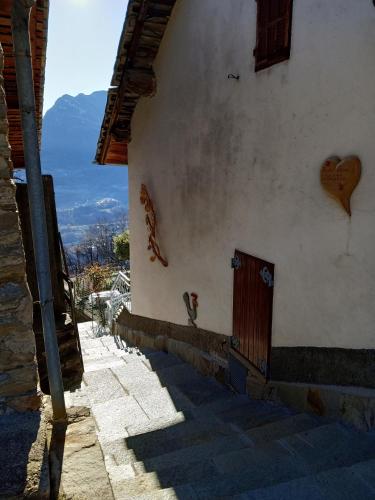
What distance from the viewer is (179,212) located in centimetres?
784

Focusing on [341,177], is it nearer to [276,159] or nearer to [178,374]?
[276,159]

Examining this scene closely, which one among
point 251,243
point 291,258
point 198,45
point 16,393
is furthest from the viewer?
point 198,45

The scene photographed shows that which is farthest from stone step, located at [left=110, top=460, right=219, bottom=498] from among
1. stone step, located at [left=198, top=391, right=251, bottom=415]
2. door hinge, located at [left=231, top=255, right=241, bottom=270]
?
door hinge, located at [left=231, top=255, right=241, bottom=270]

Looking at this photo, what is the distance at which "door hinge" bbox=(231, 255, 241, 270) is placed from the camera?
591 centimetres

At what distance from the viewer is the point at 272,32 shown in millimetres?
4723

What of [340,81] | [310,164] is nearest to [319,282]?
[310,164]

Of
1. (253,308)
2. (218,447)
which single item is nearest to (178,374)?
(253,308)

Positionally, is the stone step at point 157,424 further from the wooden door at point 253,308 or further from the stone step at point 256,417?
the wooden door at point 253,308

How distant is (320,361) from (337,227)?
1529 mm

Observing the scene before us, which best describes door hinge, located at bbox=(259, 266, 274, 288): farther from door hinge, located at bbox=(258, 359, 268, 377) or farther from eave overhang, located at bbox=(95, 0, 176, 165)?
eave overhang, located at bbox=(95, 0, 176, 165)

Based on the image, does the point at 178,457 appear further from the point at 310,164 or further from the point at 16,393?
the point at 310,164

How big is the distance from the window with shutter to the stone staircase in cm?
404

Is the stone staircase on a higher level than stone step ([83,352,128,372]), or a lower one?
higher

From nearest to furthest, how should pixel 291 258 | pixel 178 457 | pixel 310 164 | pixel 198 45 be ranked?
pixel 178 457 < pixel 310 164 < pixel 291 258 < pixel 198 45
